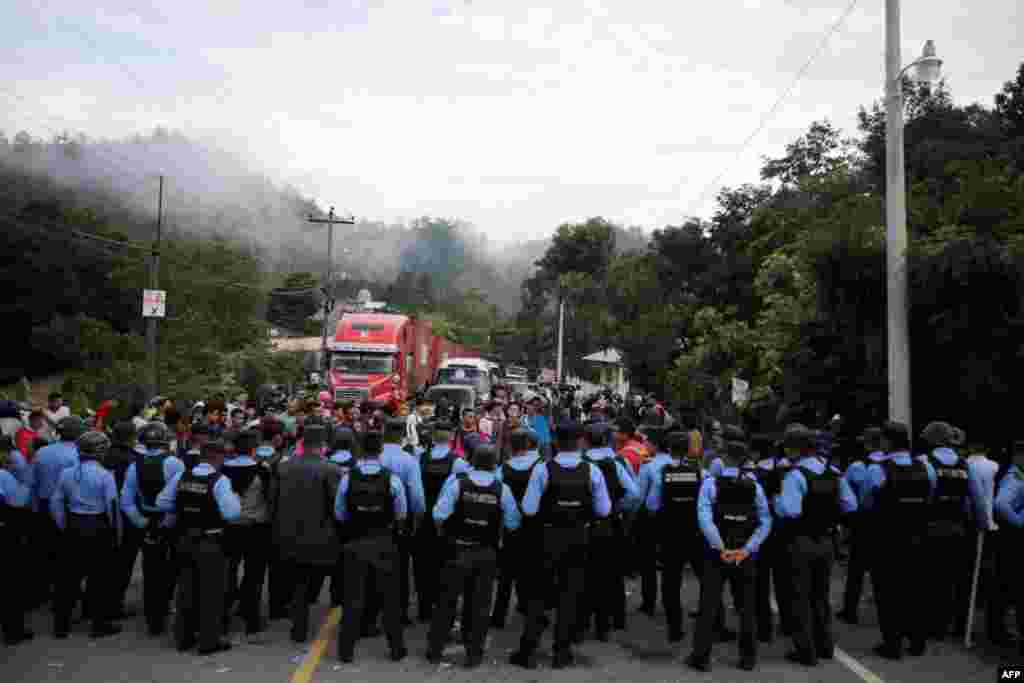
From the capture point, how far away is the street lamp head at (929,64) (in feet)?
35.8

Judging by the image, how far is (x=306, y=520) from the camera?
301 inches

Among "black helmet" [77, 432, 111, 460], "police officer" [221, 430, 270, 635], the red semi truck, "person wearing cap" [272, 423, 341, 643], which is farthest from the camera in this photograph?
the red semi truck

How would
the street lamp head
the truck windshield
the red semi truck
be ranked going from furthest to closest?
the truck windshield < the red semi truck < the street lamp head

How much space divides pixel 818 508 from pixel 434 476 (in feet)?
11.3

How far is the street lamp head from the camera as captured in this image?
10.9 m

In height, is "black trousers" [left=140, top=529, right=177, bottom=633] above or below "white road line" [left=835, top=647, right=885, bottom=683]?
above

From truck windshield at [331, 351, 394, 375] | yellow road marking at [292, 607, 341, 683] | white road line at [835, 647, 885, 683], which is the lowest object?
yellow road marking at [292, 607, 341, 683]

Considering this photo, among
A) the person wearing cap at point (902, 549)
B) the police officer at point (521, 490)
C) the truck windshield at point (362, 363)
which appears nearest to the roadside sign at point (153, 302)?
the truck windshield at point (362, 363)

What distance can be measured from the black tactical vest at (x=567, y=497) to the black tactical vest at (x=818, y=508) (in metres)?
1.86

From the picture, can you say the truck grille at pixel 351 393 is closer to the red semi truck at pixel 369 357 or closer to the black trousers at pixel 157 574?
the red semi truck at pixel 369 357

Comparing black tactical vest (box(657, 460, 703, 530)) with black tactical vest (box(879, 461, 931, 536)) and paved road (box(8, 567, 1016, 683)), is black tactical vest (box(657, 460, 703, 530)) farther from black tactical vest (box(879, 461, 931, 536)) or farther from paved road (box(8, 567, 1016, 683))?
black tactical vest (box(879, 461, 931, 536))

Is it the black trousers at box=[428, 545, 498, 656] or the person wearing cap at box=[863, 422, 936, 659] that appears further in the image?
the person wearing cap at box=[863, 422, 936, 659]

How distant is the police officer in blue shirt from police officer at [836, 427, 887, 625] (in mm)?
6294

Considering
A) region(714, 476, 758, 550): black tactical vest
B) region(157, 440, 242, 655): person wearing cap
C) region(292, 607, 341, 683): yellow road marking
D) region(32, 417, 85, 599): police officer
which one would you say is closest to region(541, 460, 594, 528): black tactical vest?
region(714, 476, 758, 550): black tactical vest
